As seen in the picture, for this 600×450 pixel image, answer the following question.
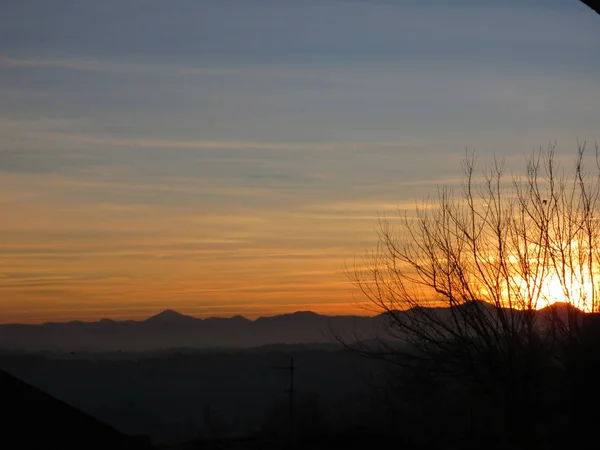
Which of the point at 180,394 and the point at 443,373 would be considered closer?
the point at 443,373

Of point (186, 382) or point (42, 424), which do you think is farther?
point (186, 382)

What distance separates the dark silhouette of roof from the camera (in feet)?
28.1

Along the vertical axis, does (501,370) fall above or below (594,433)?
above

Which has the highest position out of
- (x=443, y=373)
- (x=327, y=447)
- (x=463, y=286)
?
(x=463, y=286)

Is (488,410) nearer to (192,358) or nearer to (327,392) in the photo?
(327,392)

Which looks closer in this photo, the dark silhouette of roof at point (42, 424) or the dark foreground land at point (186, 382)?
the dark silhouette of roof at point (42, 424)

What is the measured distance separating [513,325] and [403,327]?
272cm

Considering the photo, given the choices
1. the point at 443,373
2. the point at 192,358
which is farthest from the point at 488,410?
the point at 192,358

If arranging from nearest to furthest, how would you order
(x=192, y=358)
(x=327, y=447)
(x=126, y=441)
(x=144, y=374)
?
(x=126, y=441) < (x=327, y=447) < (x=144, y=374) < (x=192, y=358)

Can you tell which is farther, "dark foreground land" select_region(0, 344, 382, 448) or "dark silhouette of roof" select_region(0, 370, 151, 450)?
"dark foreground land" select_region(0, 344, 382, 448)

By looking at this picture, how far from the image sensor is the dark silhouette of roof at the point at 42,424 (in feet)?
28.1

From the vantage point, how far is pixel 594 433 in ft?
59.8

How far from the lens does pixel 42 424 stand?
873 centimetres

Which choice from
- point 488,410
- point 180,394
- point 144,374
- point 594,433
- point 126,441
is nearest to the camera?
point 126,441
